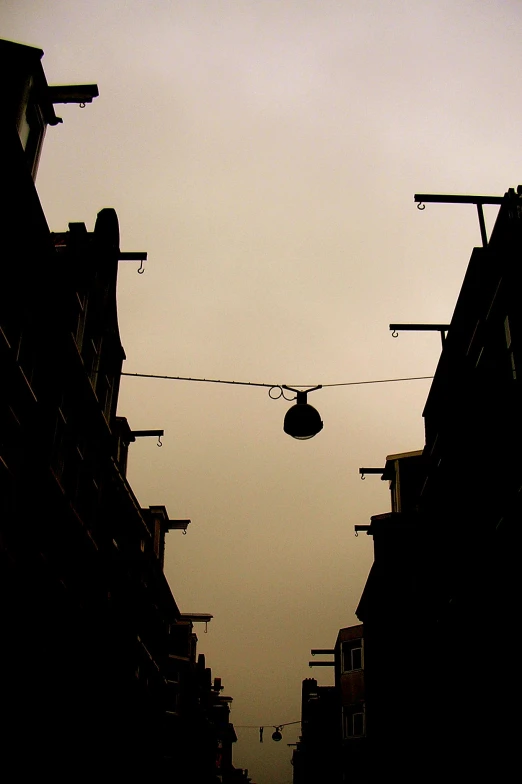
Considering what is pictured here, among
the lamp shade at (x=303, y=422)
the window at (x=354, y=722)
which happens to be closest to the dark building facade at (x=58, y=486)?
the lamp shade at (x=303, y=422)

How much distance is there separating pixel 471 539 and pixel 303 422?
8304mm

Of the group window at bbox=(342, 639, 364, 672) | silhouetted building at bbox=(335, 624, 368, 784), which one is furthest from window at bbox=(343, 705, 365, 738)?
window at bbox=(342, 639, 364, 672)

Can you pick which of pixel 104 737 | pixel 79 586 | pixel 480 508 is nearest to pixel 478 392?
pixel 480 508

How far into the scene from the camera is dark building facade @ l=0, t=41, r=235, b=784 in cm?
1553

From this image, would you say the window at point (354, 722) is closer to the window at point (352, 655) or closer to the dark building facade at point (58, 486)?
the window at point (352, 655)

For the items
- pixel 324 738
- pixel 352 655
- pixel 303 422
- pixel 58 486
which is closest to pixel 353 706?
pixel 352 655

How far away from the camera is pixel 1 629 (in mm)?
14805

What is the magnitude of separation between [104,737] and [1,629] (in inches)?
417

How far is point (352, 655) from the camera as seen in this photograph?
46469mm

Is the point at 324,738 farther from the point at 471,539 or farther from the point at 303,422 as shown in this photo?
the point at 303,422

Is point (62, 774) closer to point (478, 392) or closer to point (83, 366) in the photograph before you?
point (83, 366)

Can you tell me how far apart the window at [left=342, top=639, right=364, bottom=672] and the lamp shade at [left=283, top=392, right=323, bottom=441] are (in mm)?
34267

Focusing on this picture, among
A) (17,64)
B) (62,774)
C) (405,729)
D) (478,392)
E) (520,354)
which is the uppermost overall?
(17,64)

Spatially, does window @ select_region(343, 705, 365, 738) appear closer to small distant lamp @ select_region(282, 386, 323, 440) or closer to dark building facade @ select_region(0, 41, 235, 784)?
dark building facade @ select_region(0, 41, 235, 784)
